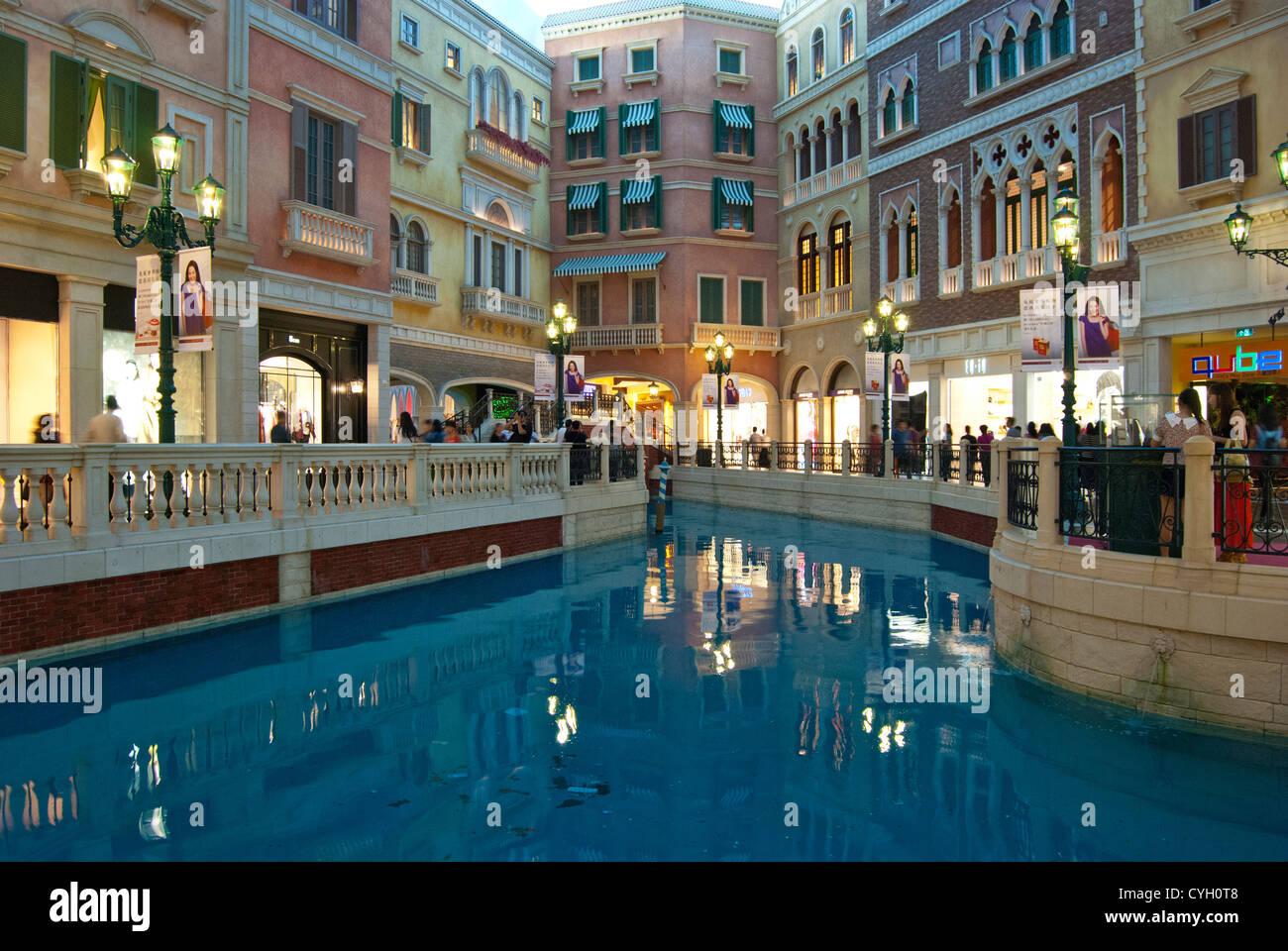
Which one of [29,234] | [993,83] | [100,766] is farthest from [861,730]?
[993,83]

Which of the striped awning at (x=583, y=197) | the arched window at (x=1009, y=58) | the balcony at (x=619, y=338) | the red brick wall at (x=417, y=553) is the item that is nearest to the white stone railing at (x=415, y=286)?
the balcony at (x=619, y=338)

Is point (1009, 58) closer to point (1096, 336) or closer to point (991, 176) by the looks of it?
point (991, 176)

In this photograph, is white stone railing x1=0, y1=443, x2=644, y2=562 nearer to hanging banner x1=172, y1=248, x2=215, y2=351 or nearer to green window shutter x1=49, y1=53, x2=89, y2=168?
hanging banner x1=172, y1=248, x2=215, y2=351

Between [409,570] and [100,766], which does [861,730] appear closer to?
[100,766]

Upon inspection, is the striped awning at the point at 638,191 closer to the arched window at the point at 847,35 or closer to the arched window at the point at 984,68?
the arched window at the point at 847,35

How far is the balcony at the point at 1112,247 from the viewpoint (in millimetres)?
19781

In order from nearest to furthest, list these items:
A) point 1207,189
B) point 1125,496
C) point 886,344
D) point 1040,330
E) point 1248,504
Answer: point 1248,504 < point 1125,496 < point 1040,330 < point 1207,189 < point 886,344

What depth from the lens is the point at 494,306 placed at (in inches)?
1107

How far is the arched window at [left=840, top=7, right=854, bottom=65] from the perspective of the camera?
29.6 m

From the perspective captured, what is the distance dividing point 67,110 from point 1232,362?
785 inches

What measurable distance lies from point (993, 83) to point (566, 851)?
23.9 m

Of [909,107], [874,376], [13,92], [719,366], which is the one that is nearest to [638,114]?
[909,107]

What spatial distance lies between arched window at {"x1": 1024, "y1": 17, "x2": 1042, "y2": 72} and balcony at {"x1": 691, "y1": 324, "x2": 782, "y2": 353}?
12953 mm

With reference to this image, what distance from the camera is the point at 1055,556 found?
7.62 metres
